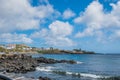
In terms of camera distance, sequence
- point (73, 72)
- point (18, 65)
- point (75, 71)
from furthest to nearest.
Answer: point (18, 65) < point (75, 71) < point (73, 72)

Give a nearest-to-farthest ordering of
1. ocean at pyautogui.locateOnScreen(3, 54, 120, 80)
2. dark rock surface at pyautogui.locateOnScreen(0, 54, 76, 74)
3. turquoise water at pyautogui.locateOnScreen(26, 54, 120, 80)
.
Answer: ocean at pyautogui.locateOnScreen(3, 54, 120, 80) < turquoise water at pyautogui.locateOnScreen(26, 54, 120, 80) < dark rock surface at pyautogui.locateOnScreen(0, 54, 76, 74)

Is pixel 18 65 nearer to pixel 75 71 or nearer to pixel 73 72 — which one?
pixel 75 71

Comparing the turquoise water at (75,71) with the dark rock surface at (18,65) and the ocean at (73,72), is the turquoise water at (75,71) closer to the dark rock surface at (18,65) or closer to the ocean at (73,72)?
the ocean at (73,72)

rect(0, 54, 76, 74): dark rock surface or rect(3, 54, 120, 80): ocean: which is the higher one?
rect(0, 54, 76, 74): dark rock surface

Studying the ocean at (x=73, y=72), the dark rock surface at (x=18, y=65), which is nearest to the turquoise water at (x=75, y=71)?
the ocean at (x=73, y=72)

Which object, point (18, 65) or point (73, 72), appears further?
point (18, 65)

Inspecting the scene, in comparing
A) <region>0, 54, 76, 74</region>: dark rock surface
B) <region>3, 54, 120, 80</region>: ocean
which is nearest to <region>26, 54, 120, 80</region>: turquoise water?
<region>3, 54, 120, 80</region>: ocean

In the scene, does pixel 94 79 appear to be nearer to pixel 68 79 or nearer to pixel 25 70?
pixel 68 79

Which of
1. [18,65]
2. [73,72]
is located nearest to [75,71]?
[73,72]

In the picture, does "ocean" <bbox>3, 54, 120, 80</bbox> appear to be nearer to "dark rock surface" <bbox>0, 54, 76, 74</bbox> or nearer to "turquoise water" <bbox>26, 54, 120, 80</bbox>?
"turquoise water" <bbox>26, 54, 120, 80</bbox>

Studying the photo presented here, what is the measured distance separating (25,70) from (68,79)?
45.6 feet

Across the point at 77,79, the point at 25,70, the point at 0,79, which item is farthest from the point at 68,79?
the point at 0,79

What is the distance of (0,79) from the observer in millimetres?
7348

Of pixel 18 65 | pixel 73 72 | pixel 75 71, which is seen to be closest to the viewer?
pixel 73 72
